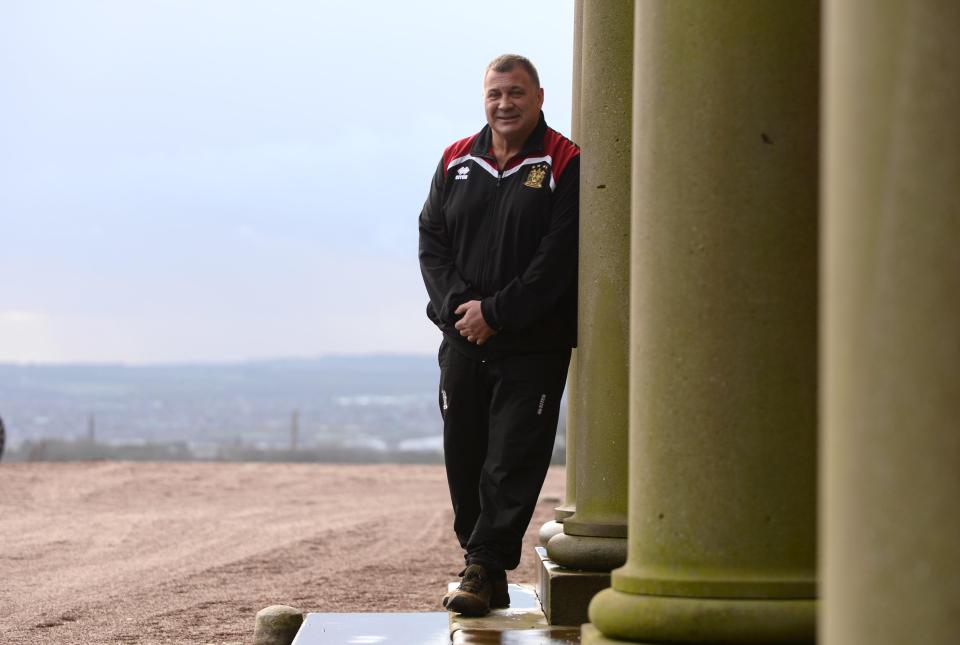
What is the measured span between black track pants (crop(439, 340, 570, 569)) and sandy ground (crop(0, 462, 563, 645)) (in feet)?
8.48

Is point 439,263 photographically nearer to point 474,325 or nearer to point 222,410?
point 474,325

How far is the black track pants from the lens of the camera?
16.6 feet

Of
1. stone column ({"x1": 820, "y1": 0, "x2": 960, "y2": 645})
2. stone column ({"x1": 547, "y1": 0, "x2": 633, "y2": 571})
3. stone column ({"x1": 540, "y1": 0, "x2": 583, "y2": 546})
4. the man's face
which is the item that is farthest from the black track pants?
stone column ({"x1": 820, "y1": 0, "x2": 960, "y2": 645})

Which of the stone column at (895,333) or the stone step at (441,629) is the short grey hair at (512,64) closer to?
the stone step at (441,629)

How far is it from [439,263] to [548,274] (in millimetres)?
496

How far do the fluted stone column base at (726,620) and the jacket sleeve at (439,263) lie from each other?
7.63 feet

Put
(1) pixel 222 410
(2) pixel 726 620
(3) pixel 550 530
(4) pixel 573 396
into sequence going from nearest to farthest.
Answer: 1. (2) pixel 726 620
2. (3) pixel 550 530
3. (4) pixel 573 396
4. (1) pixel 222 410

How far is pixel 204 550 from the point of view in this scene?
13.2 meters

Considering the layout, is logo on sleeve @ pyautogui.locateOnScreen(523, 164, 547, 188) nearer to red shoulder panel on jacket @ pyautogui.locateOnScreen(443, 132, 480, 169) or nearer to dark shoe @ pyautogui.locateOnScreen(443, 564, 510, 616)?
red shoulder panel on jacket @ pyautogui.locateOnScreen(443, 132, 480, 169)

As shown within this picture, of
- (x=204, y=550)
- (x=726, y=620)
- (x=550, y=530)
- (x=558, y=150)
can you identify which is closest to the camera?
(x=726, y=620)

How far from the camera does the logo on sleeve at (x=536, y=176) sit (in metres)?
5.20

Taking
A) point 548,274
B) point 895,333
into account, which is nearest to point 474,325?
point 548,274

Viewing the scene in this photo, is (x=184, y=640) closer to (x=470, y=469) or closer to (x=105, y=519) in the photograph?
(x=470, y=469)

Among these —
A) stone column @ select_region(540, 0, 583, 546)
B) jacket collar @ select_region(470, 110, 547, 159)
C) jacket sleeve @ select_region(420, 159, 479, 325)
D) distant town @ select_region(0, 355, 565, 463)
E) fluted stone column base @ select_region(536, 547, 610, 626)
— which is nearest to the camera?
fluted stone column base @ select_region(536, 547, 610, 626)
